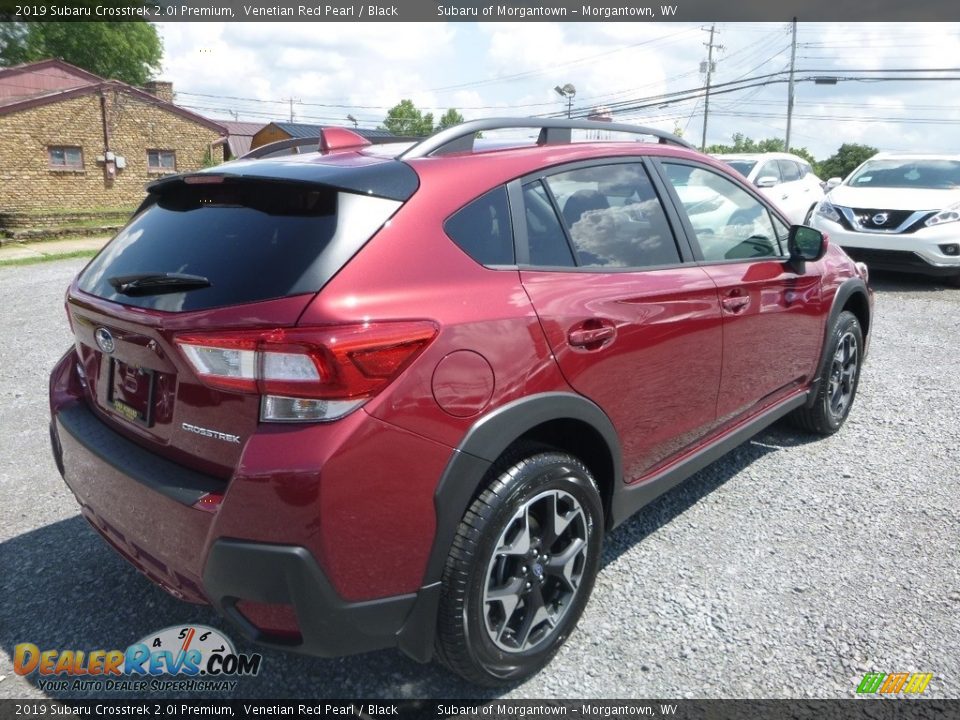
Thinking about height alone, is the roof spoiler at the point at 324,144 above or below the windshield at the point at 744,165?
below

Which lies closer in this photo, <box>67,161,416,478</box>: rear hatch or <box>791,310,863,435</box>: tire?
<box>67,161,416,478</box>: rear hatch

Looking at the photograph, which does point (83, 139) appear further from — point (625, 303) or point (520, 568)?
point (520, 568)

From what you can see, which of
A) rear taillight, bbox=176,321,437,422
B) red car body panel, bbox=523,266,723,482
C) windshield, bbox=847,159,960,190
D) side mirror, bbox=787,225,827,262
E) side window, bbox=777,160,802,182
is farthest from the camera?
side window, bbox=777,160,802,182

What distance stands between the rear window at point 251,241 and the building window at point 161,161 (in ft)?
105

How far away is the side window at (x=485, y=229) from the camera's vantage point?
2.14 meters

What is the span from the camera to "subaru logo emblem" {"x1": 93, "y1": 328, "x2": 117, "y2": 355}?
2.21m

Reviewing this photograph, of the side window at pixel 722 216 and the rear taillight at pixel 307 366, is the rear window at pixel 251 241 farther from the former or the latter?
the side window at pixel 722 216

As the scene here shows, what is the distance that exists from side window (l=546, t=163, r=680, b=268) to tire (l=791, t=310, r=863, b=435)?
1728 millimetres

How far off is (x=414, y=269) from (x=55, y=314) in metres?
7.64

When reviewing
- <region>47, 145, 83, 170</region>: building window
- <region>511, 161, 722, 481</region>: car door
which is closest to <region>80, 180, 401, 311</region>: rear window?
<region>511, 161, 722, 481</region>: car door

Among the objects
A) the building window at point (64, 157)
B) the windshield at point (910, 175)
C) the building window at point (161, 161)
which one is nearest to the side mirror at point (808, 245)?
the windshield at point (910, 175)

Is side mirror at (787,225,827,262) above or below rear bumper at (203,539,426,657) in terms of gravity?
above

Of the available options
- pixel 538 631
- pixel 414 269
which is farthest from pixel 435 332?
pixel 538 631

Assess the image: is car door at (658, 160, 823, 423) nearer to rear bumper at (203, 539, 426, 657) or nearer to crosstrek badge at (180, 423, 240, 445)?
rear bumper at (203, 539, 426, 657)
